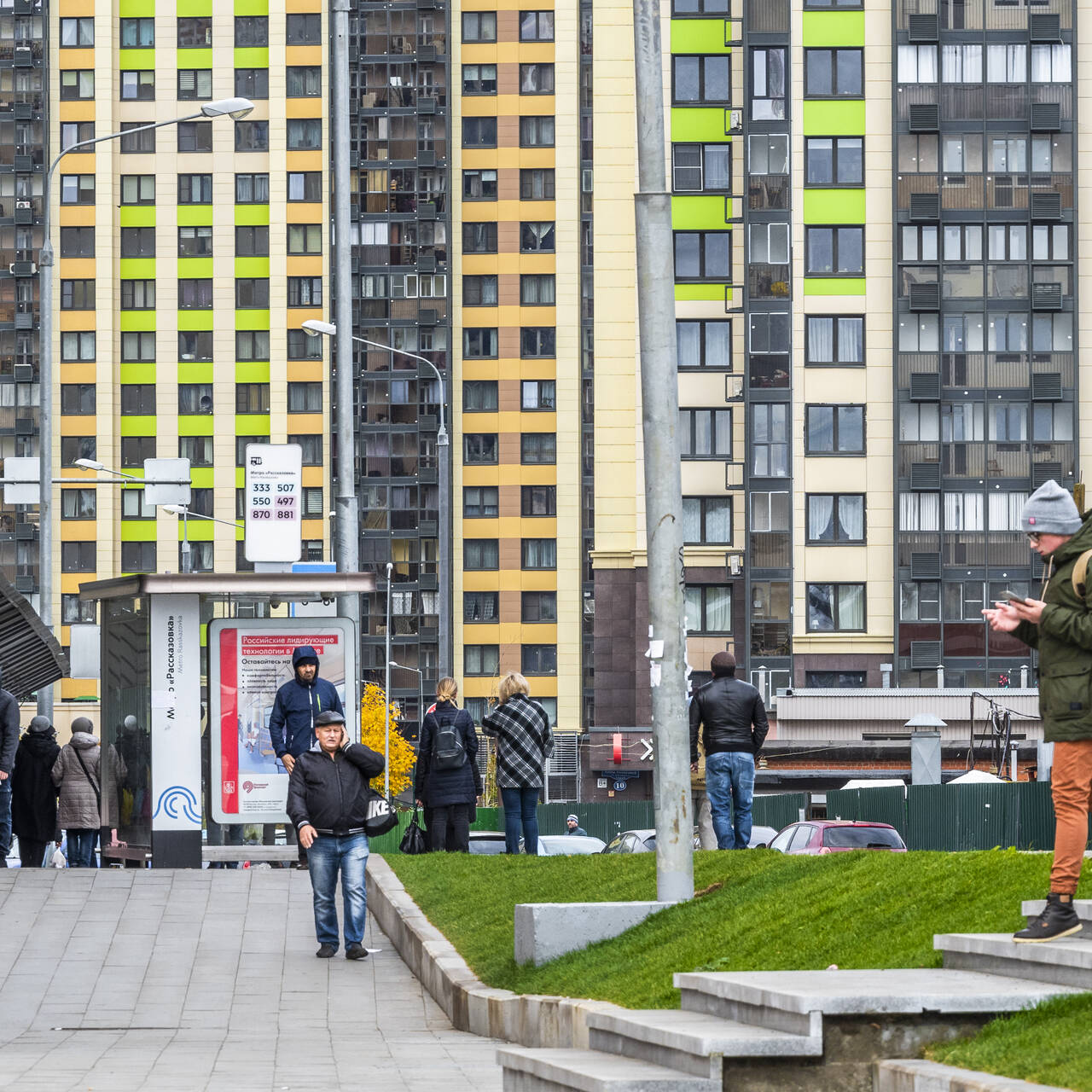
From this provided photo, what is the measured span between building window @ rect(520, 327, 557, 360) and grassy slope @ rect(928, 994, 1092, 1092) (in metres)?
89.0

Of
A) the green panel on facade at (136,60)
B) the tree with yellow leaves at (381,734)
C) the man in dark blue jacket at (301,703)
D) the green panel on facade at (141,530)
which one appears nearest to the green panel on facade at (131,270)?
the green panel on facade at (136,60)

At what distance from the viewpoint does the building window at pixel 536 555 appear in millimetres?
96375

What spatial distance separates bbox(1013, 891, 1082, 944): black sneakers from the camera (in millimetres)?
8102

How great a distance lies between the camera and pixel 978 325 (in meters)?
68.0

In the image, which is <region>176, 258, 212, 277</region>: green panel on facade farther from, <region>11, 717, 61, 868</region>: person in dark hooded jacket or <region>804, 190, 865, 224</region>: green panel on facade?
<region>11, 717, 61, 868</region>: person in dark hooded jacket

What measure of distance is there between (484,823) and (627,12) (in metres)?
43.0

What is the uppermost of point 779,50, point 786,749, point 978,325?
point 779,50

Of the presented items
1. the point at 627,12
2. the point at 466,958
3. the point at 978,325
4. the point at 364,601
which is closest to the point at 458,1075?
the point at 466,958

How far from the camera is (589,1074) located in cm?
739

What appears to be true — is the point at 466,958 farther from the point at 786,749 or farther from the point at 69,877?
the point at 786,749

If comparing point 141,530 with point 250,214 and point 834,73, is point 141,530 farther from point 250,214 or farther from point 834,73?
point 834,73

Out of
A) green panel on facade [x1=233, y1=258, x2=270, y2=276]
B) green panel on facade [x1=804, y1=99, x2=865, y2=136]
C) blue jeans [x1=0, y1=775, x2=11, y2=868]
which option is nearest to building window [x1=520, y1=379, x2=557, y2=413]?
green panel on facade [x1=233, y1=258, x2=270, y2=276]

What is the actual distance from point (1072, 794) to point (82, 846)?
1614 centimetres

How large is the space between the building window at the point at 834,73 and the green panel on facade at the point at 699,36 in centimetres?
305
